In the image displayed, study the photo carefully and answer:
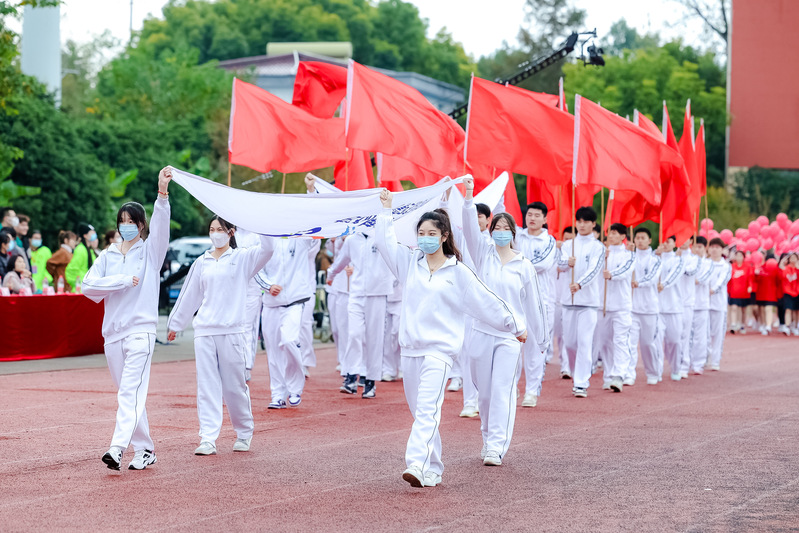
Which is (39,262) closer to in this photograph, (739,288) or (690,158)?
(690,158)

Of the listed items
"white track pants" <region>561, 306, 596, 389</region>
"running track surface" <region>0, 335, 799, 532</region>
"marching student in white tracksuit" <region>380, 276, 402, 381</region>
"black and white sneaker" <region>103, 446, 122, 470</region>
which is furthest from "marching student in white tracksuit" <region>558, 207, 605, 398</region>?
"black and white sneaker" <region>103, 446, 122, 470</region>

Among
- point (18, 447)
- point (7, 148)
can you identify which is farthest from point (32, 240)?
point (18, 447)

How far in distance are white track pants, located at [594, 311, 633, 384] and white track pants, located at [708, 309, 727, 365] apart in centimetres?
350

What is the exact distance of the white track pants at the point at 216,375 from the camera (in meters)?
8.57

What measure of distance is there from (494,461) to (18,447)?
3630 millimetres

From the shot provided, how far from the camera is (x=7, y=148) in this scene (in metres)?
24.5

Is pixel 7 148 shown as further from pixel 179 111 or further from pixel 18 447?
pixel 179 111

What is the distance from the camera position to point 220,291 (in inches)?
342

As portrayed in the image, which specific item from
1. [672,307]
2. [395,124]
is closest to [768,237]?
[672,307]

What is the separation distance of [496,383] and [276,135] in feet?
20.2

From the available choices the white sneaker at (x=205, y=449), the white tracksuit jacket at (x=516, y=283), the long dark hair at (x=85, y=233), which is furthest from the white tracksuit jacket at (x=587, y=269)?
the long dark hair at (x=85, y=233)

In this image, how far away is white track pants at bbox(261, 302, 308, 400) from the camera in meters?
11.5

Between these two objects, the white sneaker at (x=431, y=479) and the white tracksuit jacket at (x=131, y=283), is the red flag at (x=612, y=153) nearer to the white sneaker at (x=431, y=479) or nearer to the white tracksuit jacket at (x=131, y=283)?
the white tracksuit jacket at (x=131, y=283)

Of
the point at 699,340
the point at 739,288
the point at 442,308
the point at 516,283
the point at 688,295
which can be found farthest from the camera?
the point at 739,288
